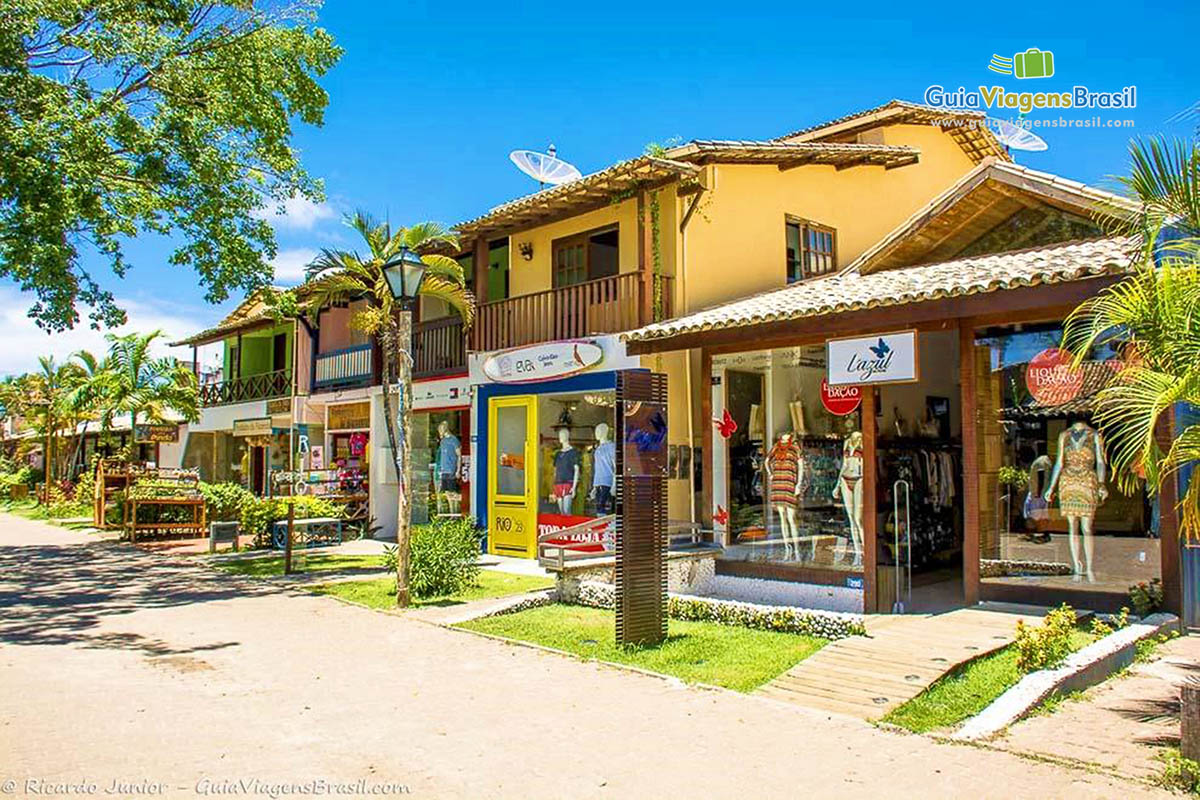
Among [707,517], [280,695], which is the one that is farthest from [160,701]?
[707,517]

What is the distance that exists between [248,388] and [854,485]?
2328cm

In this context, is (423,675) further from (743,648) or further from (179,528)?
(179,528)

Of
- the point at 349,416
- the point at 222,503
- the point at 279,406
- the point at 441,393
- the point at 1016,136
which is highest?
the point at 1016,136

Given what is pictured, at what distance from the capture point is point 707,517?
40.8ft

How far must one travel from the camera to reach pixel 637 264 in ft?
48.2

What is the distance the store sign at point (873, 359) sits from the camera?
9.34m

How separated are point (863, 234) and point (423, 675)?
41.8 ft

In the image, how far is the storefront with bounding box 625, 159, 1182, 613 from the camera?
8719mm

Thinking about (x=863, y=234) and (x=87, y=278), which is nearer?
(x=87, y=278)

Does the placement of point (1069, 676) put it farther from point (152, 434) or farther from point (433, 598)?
point (152, 434)

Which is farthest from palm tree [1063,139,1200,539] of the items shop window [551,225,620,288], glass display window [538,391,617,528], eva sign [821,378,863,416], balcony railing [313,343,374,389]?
balcony railing [313,343,374,389]

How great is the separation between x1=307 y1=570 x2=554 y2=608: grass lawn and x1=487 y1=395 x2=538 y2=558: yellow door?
7.25 feet

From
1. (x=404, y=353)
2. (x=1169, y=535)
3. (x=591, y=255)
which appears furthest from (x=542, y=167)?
(x=1169, y=535)

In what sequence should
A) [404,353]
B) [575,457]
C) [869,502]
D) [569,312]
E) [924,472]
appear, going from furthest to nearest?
[575,457]
[569,312]
[924,472]
[404,353]
[869,502]
